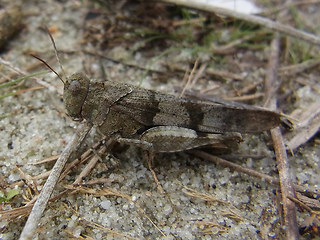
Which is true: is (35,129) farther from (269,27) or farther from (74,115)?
(269,27)

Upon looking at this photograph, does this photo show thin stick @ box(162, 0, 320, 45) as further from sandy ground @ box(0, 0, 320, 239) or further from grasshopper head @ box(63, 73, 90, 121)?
grasshopper head @ box(63, 73, 90, 121)

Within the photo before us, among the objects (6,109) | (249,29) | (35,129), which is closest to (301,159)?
(249,29)

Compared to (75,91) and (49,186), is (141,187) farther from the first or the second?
(75,91)

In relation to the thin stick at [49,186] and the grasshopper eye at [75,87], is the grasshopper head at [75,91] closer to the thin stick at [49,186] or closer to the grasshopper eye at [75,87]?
the grasshopper eye at [75,87]

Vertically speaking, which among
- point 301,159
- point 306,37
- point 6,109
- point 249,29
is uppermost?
point 306,37

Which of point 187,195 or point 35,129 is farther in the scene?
point 35,129

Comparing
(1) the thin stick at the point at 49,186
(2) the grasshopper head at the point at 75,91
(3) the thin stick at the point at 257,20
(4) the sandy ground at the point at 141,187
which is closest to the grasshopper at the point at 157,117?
(2) the grasshopper head at the point at 75,91

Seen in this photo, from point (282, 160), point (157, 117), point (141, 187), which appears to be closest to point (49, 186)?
point (141, 187)
